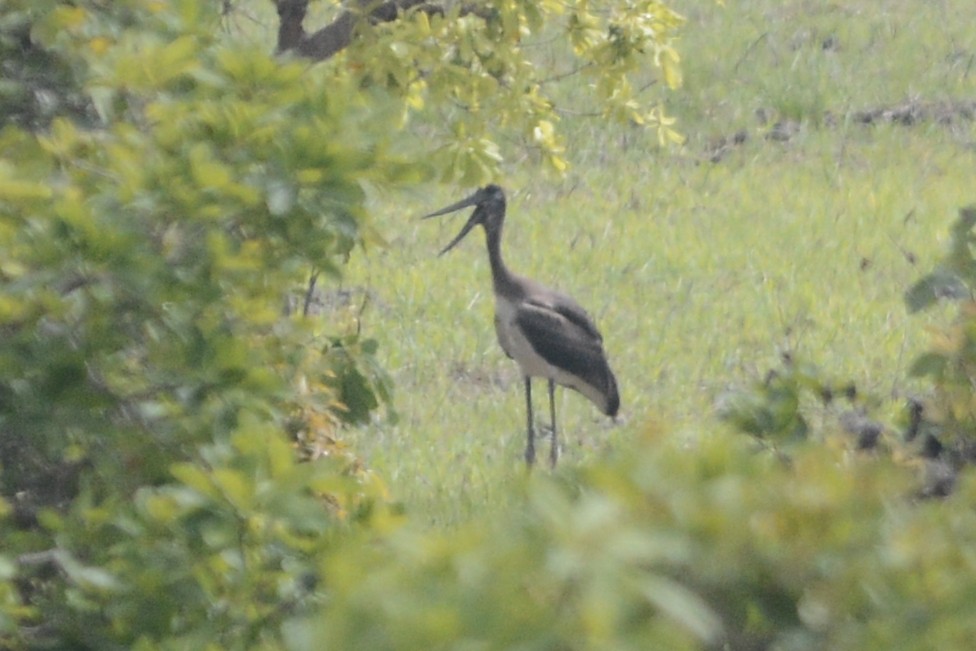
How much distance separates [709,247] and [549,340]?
2.70m

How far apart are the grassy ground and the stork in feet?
0.63

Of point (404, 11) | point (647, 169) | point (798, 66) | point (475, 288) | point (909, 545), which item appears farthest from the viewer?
point (798, 66)

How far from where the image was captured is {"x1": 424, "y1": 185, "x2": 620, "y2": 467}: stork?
7.25 meters

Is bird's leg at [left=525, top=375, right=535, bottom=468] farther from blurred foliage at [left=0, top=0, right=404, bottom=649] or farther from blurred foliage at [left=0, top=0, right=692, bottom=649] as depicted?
blurred foliage at [left=0, top=0, right=404, bottom=649]

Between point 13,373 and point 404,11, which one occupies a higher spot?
point 13,373

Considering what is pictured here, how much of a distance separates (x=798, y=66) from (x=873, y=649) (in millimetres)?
12041

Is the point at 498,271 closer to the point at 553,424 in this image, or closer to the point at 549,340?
the point at 549,340

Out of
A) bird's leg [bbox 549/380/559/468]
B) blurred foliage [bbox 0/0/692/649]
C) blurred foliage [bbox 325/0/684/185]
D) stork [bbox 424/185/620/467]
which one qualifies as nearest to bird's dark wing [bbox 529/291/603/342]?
stork [bbox 424/185/620/467]

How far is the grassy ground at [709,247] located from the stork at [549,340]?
0.19 metres

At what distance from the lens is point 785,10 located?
15086 millimetres

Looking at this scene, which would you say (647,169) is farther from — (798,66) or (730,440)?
(730,440)

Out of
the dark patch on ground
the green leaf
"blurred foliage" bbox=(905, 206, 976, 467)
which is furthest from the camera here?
the dark patch on ground

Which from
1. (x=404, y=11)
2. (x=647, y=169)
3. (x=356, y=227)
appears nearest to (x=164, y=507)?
(x=356, y=227)

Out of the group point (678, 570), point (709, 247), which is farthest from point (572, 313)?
point (678, 570)
